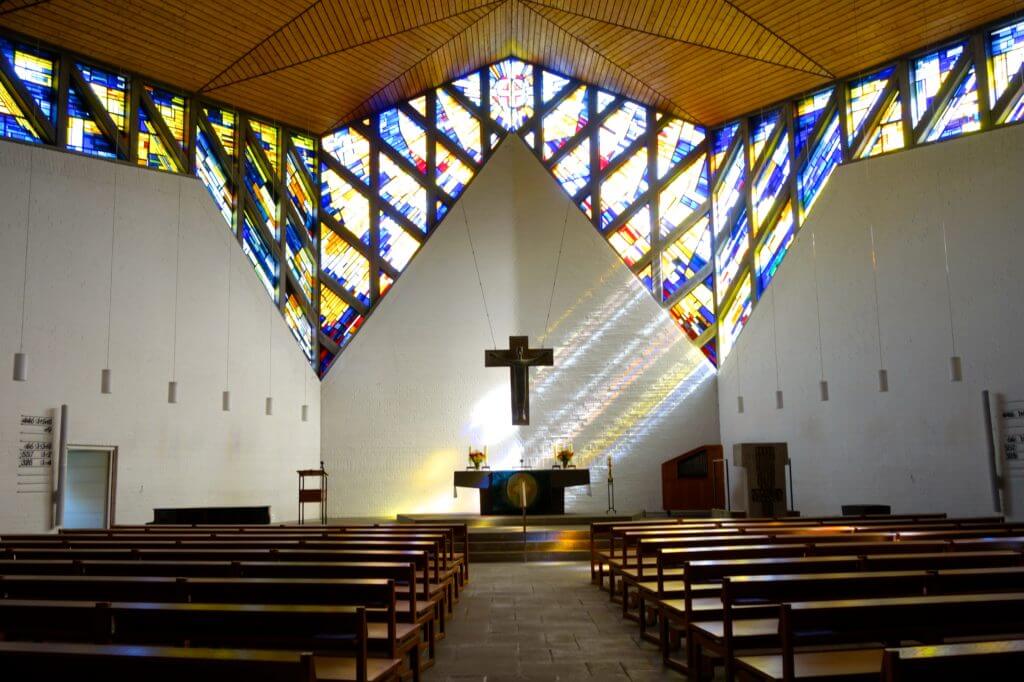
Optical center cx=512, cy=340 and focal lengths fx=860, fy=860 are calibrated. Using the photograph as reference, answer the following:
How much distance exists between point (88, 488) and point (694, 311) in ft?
32.0

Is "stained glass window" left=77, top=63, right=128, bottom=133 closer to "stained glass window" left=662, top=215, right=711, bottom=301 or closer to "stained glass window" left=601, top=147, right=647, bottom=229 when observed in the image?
"stained glass window" left=601, top=147, right=647, bottom=229

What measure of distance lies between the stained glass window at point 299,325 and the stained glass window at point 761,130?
309 inches

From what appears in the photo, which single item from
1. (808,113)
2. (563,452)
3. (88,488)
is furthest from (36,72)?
(808,113)

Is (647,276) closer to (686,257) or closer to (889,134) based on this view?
(686,257)

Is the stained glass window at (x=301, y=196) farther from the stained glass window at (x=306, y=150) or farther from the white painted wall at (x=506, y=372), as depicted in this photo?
the white painted wall at (x=506, y=372)

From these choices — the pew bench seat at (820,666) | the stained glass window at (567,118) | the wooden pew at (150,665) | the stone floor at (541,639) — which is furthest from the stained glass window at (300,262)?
the wooden pew at (150,665)

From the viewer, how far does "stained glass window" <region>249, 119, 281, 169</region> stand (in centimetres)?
1394

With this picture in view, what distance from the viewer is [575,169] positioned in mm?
15312

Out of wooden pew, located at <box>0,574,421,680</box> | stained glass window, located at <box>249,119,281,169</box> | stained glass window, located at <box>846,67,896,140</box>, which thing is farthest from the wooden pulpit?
wooden pew, located at <box>0,574,421,680</box>

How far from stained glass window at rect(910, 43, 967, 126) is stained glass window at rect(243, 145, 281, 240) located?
31.4ft

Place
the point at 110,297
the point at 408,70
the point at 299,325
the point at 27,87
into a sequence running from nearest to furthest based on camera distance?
the point at 27,87
the point at 110,297
the point at 408,70
the point at 299,325

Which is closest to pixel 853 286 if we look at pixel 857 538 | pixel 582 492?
pixel 582 492

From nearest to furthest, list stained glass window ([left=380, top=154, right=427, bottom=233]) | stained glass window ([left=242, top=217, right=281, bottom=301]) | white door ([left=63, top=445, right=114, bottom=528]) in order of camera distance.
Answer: white door ([left=63, top=445, right=114, bottom=528]), stained glass window ([left=242, top=217, right=281, bottom=301]), stained glass window ([left=380, top=154, right=427, bottom=233])

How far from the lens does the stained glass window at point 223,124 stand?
43.0 feet
